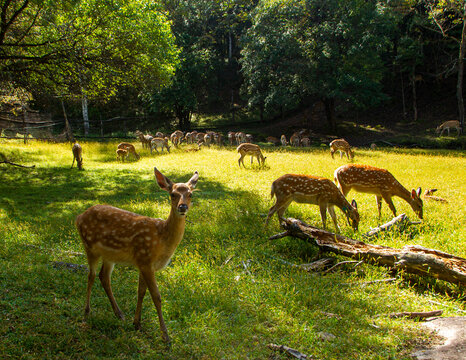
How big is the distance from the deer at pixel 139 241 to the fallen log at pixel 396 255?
283 cm

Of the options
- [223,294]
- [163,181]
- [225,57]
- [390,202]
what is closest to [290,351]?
[223,294]

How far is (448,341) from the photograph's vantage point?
147 inches

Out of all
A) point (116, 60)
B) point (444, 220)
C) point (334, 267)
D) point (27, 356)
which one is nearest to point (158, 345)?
point (27, 356)

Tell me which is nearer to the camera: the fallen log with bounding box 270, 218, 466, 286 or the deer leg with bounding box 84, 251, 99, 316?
the deer leg with bounding box 84, 251, 99, 316

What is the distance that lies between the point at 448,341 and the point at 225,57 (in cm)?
4897

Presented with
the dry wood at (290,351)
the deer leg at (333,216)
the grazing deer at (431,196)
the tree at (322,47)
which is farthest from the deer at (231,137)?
the dry wood at (290,351)

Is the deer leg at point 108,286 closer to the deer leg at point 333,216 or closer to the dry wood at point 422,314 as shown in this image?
the dry wood at point 422,314

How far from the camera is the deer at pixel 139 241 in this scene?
397 centimetres

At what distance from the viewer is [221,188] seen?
465 inches

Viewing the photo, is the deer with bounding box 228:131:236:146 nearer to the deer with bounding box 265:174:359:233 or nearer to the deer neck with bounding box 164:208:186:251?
the deer with bounding box 265:174:359:233

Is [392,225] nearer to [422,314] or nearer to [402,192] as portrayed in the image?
→ [402,192]

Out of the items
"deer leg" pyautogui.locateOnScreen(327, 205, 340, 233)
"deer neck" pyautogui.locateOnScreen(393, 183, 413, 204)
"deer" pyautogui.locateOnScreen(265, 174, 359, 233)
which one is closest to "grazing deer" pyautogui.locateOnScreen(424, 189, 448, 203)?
"deer neck" pyautogui.locateOnScreen(393, 183, 413, 204)

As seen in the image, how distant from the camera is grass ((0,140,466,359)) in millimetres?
3736

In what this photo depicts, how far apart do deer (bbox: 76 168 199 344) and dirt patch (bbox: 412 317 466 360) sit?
284 centimetres
